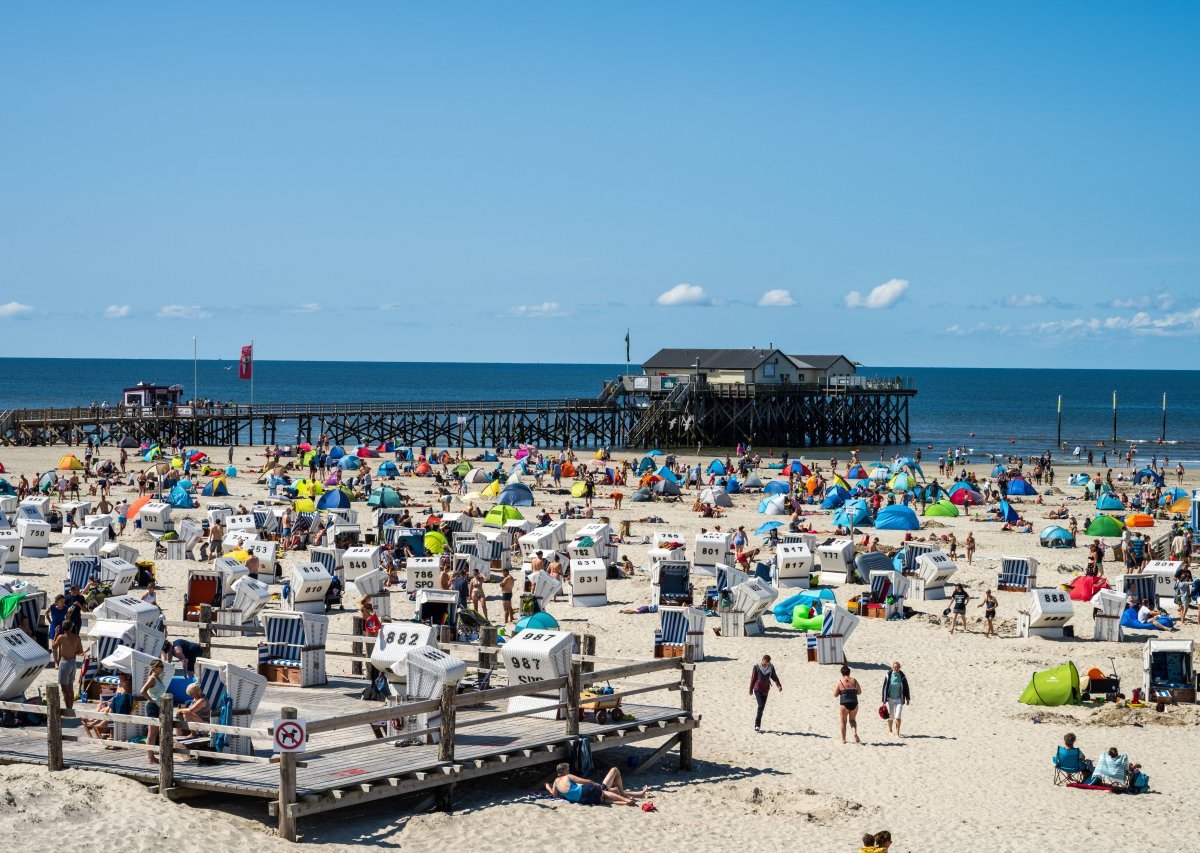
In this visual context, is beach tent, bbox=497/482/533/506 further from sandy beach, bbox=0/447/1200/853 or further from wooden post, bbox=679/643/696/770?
wooden post, bbox=679/643/696/770

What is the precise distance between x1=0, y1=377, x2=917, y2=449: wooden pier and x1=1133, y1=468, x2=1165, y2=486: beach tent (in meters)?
19.9

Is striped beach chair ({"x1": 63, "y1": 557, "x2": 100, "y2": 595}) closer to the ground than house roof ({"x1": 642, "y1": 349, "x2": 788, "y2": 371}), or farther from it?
closer to the ground

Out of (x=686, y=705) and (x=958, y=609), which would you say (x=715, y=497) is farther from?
(x=686, y=705)

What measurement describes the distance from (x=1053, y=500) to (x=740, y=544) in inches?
740

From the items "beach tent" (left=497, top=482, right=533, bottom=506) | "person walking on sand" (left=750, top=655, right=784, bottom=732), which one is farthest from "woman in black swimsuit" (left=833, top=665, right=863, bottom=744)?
"beach tent" (left=497, top=482, right=533, bottom=506)

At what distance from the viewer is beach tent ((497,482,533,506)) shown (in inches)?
1487

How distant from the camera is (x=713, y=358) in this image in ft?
231

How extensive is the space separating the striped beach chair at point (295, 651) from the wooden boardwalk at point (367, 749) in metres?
0.80

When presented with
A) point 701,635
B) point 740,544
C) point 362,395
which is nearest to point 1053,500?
point 740,544

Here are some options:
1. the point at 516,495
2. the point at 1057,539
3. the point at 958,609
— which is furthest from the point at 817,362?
the point at 958,609

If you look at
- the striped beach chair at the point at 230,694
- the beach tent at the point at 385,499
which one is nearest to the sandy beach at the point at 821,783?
the striped beach chair at the point at 230,694

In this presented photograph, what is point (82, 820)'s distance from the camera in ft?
35.7

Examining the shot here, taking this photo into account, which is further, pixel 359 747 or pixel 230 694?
pixel 230 694

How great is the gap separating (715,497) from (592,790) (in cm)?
2726
